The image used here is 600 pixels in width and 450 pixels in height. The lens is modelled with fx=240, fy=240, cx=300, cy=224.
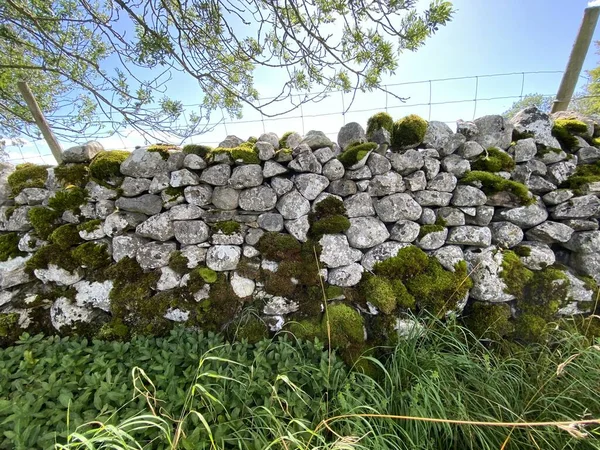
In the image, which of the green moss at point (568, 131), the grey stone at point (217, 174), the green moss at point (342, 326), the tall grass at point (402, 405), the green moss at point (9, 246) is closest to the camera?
the tall grass at point (402, 405)

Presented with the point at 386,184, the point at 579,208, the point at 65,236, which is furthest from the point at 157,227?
the point at 579,208

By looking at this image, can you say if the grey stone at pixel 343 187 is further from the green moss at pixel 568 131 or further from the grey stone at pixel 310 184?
the green moss at pixel 568 131

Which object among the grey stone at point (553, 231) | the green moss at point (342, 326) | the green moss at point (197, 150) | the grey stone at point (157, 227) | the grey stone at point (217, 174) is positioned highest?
the green moss at point (197, 150)

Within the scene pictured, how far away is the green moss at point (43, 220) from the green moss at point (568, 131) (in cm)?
450

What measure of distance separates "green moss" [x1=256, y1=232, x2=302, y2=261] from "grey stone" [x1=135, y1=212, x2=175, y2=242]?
76 cm

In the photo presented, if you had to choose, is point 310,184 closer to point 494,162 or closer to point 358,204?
point 358,204

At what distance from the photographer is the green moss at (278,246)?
1965 millimetres

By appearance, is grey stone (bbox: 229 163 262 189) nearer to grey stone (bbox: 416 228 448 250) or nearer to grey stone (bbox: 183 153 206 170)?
grey stone (bbox: 183 153 206 170)

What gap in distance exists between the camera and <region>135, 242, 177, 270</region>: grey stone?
1964 millimetres

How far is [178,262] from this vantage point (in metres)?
1.95

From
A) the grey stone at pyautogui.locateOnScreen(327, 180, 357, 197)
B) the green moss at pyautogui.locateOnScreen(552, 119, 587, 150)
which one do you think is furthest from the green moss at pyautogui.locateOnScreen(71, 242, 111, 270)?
the green moss at pyautogui.locateOnScreen(552, 119, 587, 150)

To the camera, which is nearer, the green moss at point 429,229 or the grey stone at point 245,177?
the grey stone at point 245,177

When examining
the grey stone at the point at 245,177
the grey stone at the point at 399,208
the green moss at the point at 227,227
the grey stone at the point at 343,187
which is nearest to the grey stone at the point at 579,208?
the grey stone at the point at 399,208

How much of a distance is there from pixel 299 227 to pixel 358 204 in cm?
53
